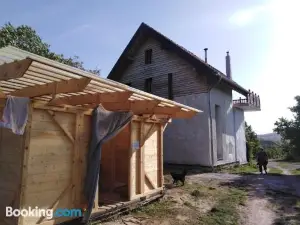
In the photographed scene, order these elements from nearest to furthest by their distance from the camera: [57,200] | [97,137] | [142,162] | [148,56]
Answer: [57,200] → [97,137] → [142,162] → [148,56]

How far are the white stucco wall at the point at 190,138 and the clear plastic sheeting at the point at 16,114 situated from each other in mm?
13174

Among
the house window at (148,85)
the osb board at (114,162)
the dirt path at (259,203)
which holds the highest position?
the house window at (148,85)

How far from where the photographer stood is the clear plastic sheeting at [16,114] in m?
5.01

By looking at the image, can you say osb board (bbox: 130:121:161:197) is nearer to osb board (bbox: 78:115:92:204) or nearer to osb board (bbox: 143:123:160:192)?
osb board (bbox: 143:123:160:192)

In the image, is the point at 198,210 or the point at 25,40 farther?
the point at 25,40

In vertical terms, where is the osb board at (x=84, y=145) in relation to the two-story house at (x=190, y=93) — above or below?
below

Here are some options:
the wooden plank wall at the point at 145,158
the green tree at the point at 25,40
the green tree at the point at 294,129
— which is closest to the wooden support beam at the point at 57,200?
the wooden plank wall at the point at 145,158

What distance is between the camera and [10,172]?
5.55 m

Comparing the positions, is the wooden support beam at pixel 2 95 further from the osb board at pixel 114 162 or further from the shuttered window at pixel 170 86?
the shuttered window at pixel 170 86

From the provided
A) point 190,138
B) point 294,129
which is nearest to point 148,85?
point 190,138

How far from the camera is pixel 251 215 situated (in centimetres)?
760

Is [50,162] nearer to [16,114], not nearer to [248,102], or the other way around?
[16,114]

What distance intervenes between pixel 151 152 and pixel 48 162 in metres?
4.00

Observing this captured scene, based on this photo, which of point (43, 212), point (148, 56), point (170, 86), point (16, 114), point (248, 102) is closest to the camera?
point (16, 114)
